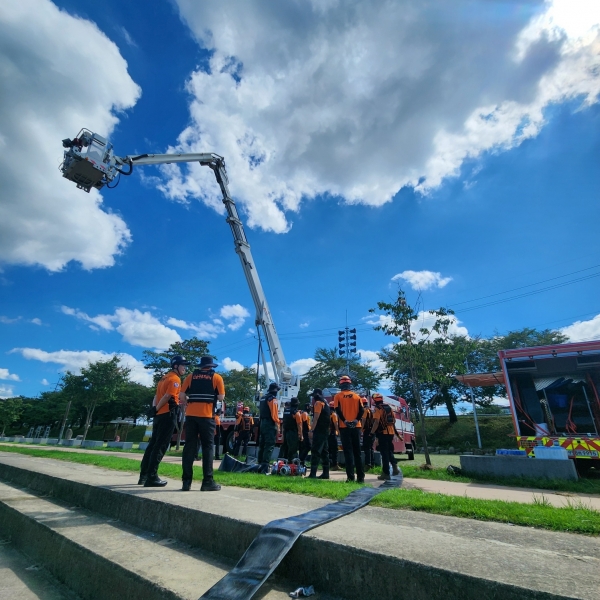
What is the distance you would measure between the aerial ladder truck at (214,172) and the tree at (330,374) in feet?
68.4

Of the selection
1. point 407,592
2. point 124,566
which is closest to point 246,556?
point 124,566

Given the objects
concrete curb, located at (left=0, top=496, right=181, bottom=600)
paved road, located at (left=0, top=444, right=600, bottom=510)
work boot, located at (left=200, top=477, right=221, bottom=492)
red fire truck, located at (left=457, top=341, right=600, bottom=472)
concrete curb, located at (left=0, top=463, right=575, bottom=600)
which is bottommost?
concrete curb, located at (left=0, top=496, right=181, bottom=600)

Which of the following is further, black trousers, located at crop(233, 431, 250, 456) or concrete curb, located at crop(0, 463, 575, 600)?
black trousers, located at crop(233, 431, 250, 456)

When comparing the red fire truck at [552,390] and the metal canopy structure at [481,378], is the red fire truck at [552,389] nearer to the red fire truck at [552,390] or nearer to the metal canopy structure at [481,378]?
the red fire truck at [552,390]

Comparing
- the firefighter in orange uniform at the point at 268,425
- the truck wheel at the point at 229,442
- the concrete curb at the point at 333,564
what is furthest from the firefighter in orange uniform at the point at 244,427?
the concrete curb at the point at 333,564

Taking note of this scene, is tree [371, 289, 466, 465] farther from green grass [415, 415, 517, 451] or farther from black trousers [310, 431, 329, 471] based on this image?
green grass [415, 415, 517, 451]

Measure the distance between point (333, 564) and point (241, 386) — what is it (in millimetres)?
41862

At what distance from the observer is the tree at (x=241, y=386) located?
4081 cm

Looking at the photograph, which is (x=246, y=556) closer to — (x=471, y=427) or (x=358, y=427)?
(x=358, y=427)

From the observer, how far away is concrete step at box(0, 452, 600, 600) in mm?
1476

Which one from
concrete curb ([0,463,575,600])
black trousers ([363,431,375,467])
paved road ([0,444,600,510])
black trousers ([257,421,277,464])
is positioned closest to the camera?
concrete curb ([0,463,575,600])

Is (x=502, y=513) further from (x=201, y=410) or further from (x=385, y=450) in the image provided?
(x=385, y=450)

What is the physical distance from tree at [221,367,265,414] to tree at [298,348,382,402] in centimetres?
684

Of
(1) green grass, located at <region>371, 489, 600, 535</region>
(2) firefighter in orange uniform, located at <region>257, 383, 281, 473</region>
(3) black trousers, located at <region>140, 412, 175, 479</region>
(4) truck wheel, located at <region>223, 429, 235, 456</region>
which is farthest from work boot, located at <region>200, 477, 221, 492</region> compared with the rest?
(4) truck wheel, located at <region>223, 429, 235, 456</region>
